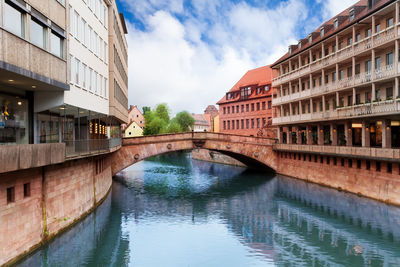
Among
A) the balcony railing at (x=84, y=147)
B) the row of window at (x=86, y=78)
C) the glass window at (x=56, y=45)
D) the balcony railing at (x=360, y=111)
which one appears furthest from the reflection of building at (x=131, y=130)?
the glass window at (x=56, y=45)

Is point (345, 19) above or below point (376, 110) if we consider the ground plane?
above

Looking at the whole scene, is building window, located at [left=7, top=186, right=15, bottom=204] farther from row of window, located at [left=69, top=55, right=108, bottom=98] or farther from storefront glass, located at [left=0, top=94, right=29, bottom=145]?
row of window, located at [left=69, top=55, right=108, bottom=98]

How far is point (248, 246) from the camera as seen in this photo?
1831 cm

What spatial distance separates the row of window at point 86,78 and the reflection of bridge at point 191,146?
1216 centimetres

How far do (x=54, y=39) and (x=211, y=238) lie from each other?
1311 cm

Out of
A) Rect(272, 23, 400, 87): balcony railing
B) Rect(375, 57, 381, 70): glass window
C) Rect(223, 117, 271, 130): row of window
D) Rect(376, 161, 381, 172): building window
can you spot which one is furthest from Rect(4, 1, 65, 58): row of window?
Rect(223, 117, 271, 130): row of window

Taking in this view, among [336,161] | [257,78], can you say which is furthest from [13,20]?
[257,78]

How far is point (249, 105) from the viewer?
65312 millimetres

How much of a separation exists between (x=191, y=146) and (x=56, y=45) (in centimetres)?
2579

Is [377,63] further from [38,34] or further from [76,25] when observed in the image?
[38,34]

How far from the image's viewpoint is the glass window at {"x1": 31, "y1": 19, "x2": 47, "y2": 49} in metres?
14.9

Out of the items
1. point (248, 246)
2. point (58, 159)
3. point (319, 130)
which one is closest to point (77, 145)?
point (58, 159)

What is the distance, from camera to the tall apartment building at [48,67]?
44.6 ft

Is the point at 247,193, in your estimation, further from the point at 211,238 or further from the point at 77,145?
the point at 77,145
